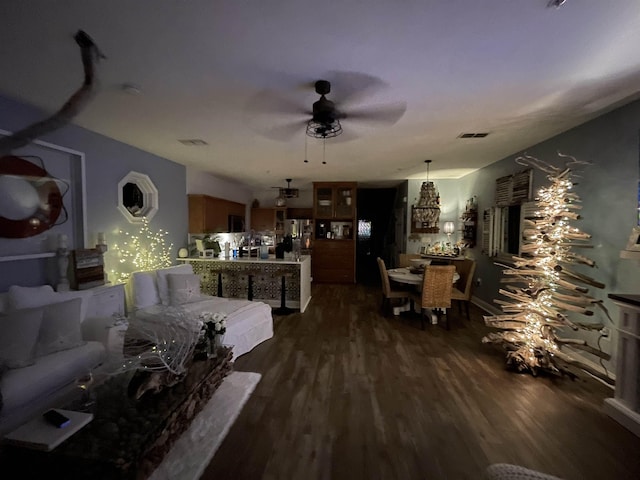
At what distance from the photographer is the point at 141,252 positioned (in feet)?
13.2

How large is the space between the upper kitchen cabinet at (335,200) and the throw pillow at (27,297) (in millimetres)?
5121

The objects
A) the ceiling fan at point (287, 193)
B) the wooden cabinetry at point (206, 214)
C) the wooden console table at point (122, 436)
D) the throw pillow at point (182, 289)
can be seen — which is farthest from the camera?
the ceiling fan at point (287, 193)

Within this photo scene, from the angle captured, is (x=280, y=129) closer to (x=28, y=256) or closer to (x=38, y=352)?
(x=28, y=256)

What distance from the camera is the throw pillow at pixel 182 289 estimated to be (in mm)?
3455

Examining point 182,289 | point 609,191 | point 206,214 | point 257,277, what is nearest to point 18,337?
point 182,289

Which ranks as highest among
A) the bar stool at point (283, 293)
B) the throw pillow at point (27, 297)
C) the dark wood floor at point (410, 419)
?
the throw pillow at point (27, 297)

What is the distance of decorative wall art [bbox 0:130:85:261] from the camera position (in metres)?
2.46

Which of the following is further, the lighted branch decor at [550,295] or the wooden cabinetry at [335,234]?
the wooden cabinetry at [335,234]

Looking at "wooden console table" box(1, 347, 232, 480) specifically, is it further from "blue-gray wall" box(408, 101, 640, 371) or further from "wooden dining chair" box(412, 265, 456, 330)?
"blue-gray wall" box(408, 101, 640, 371)

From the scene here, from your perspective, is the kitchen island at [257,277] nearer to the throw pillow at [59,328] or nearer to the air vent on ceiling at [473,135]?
the throw pillow at [59,328]

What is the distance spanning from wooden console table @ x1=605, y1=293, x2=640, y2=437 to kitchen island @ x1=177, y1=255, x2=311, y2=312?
354cm

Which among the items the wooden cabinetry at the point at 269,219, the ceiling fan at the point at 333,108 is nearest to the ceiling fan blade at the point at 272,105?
the ceiling fan at the point at 333,108

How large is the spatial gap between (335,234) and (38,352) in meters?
5.59

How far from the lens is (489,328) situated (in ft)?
12.7
